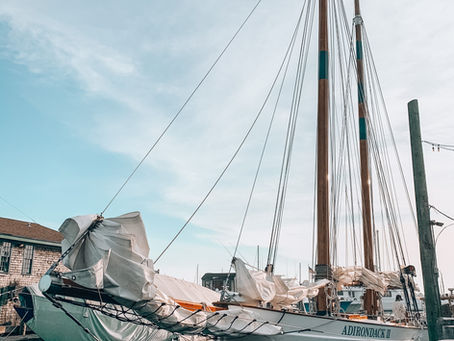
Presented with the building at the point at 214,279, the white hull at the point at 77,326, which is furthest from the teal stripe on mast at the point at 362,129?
the building at the point at 214,279

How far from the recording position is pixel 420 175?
9398 mm

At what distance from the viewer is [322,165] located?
46.5 ft

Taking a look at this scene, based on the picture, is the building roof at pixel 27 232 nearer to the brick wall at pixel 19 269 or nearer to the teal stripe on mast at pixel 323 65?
the brick wall at pixel 19 269

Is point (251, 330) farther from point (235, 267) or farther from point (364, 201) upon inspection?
point (364, 201)

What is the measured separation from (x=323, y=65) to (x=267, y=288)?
8380mm

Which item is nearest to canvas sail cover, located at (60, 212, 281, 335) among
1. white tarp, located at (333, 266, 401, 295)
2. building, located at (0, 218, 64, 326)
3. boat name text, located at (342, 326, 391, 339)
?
boat name text, located at (342, 326, 391, 339)

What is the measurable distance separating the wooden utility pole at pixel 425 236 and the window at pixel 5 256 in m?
24.0

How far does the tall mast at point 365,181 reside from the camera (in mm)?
17750

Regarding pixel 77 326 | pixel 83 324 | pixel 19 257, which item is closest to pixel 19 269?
pixel 19 257

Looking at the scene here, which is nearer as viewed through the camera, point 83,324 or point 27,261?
point 83,324

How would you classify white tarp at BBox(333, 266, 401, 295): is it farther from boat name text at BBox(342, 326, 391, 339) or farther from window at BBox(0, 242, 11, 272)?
window at BBox(0, 242, 11, 272)

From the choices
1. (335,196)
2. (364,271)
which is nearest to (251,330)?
(364,271)

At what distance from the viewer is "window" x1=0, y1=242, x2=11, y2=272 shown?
25531 mm

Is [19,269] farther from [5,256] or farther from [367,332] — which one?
[367,332]
